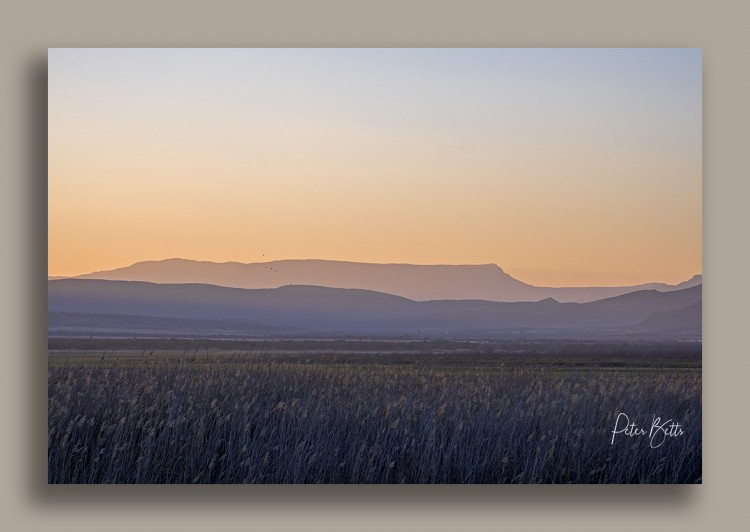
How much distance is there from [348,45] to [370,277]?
133 cm

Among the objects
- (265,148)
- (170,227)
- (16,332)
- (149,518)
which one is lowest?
(149,518)

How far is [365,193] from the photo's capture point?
5.44 meters

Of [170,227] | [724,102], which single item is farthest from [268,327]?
[724,102]

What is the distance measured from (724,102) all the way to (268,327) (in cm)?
292

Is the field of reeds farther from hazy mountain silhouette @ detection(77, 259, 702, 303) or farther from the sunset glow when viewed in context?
the sunset glow

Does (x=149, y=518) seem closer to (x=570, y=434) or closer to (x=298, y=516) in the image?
(x=298, y=516)

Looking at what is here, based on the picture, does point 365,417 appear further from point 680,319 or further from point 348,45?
point 348,45

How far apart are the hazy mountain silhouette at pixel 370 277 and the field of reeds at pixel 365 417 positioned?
36cm

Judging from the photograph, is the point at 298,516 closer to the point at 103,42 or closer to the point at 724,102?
the point at 103,42

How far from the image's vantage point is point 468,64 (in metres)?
5.41

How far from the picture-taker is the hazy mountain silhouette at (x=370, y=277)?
5367 mm

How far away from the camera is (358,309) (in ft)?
17.7

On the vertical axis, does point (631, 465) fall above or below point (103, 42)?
below
